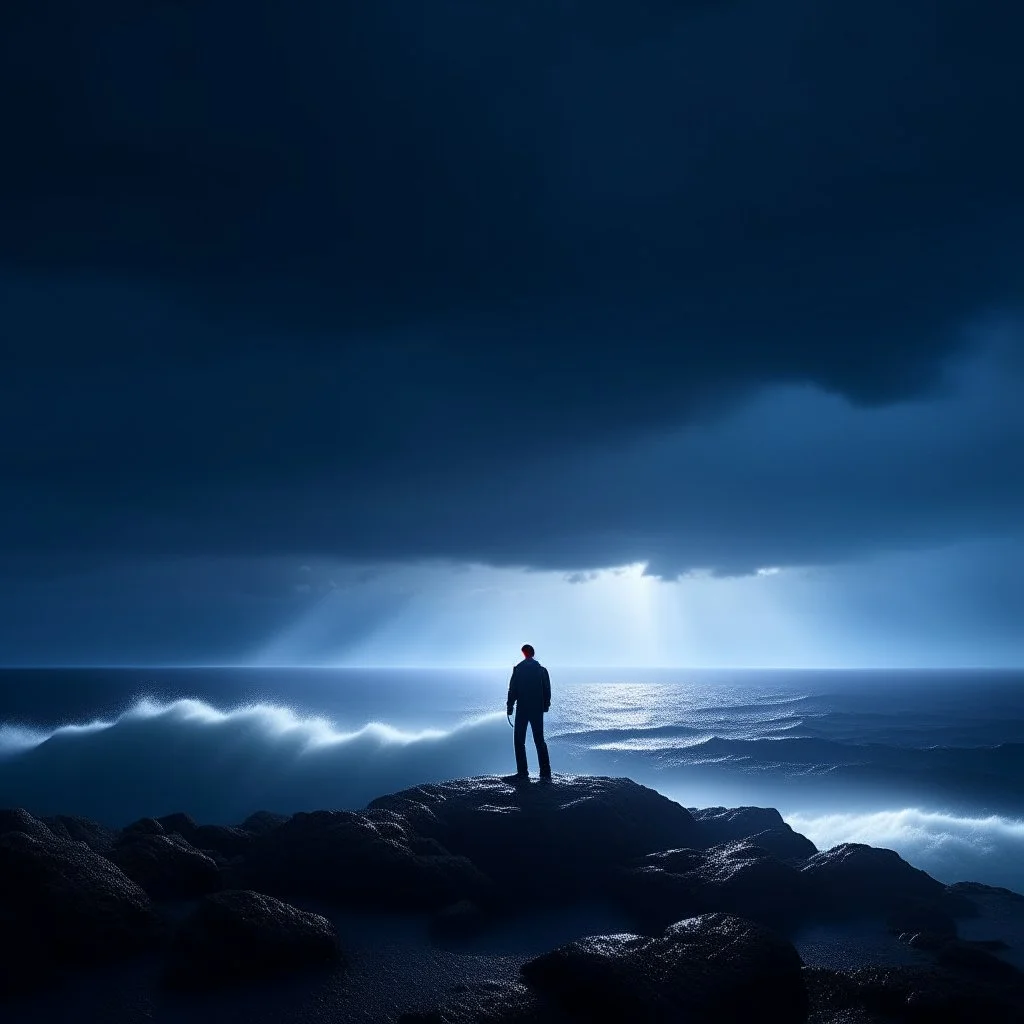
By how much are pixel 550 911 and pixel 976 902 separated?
7984 mm

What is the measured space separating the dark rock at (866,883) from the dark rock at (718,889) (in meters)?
0.52

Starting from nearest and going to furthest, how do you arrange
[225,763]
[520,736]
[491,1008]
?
[491,1008]
[520,736]
[225,763]

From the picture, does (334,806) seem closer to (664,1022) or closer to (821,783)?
(821,783)

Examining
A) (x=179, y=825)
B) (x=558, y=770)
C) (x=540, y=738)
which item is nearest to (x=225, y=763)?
(x=558, y=770)

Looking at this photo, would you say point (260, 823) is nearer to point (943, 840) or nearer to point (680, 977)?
point (680, 977)

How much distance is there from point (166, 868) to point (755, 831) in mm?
12189

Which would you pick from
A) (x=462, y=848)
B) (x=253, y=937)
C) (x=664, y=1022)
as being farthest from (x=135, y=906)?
(x=664, y=1022)

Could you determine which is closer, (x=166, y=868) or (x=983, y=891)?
(x=166, y=868)

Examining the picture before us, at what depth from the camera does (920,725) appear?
72.0m

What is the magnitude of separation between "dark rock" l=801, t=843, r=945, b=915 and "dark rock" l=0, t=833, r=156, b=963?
10.6 m

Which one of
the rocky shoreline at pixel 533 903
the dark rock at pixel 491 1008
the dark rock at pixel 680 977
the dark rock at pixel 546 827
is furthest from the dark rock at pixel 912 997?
the dark rock at pixel 546 827

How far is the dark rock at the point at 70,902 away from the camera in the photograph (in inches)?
355

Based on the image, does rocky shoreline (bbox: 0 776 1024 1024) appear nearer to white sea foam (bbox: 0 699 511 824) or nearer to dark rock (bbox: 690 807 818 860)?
dark rock (bbox: 690 807 818 860)

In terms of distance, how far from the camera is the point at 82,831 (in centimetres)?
1579
